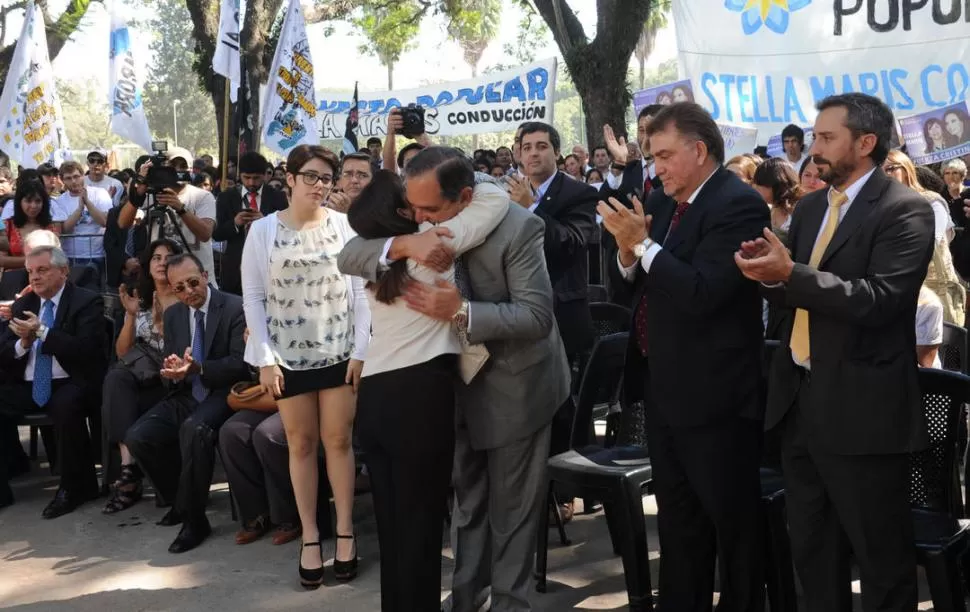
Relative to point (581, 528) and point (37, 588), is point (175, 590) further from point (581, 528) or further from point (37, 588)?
point (581, 528)

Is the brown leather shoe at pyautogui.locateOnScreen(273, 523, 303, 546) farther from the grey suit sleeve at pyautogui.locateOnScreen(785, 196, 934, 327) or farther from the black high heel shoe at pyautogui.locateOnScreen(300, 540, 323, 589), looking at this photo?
the grey suit sleeve at pyautogui.locateOnScreen(785, 196, 934, 327)

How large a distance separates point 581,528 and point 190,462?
207 centimetres

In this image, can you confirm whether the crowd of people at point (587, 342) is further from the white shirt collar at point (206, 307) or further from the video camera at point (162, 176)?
the video camera at point (162, 176)

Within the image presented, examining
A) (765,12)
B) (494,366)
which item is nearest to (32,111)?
(765,12)

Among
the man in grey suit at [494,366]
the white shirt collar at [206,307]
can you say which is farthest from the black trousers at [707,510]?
the white shirt collar at [206,307]

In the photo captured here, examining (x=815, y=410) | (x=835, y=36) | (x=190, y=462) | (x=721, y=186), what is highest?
(x=835, y=36)

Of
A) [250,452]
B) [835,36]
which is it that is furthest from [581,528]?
[835,36]

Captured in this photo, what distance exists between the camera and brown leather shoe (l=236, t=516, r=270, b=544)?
5.74 m

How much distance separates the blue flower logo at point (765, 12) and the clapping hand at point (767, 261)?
6.06 m

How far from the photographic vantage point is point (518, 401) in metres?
4.05

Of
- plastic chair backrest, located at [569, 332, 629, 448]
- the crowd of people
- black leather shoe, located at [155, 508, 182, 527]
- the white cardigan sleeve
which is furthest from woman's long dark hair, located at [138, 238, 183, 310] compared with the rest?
plastic chair backrest, located at [569, 332, 629, 448]

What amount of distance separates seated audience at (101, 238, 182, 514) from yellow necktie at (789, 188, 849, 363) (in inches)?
157

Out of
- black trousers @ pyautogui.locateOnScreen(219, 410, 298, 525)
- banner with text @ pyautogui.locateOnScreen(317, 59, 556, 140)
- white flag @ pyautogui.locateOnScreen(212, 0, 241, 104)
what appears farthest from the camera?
banner with text @ pyautogui.locateOnScreen(317, 59, 556, 140)

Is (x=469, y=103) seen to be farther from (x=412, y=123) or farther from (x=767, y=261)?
(x=767, y=261)
